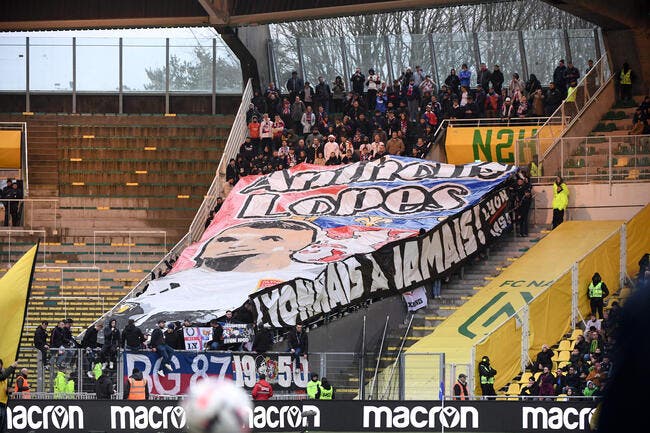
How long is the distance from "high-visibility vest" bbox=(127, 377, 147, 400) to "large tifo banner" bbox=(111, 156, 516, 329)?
377cm

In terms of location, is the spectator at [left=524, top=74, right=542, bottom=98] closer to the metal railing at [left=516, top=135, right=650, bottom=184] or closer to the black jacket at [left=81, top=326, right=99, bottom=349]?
the metal railing at [left=516, top=135, right=650, bottom=184]

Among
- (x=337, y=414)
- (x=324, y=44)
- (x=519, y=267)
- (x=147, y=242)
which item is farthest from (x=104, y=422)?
(x=324, y=44)

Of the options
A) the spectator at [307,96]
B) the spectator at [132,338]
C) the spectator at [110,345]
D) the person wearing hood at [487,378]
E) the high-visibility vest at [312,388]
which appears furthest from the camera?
the spectator at [307,96]

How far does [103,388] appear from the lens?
25.1m

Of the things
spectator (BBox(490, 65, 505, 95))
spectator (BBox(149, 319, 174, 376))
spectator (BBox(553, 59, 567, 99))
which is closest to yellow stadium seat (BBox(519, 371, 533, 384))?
spectator (BBox(149, 319, 174, 376))

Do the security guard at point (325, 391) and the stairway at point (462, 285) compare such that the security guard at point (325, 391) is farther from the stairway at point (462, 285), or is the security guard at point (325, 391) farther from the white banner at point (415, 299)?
the white banner at point (415, 299)

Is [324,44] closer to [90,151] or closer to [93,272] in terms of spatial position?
[90,151]

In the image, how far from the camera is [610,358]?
2457mm

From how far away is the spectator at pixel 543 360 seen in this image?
26172 mm

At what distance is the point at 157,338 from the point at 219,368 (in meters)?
1.48

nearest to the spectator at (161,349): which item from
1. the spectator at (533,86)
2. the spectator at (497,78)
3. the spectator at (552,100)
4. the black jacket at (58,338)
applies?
the black jacket at (58,338)

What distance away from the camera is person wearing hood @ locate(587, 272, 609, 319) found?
95.7 ft

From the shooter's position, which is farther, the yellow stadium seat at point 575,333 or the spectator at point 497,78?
the spectator at point 497,78

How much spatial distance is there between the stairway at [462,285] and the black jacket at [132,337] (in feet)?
17.6
